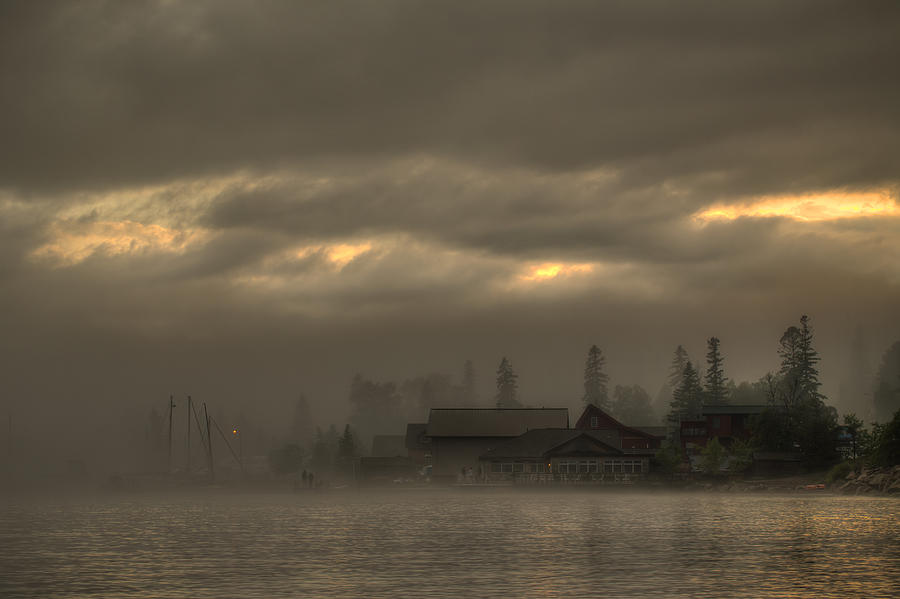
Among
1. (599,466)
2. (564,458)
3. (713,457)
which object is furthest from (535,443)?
(713,457)

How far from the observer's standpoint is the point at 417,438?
166 meters

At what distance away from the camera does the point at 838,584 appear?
3397cm

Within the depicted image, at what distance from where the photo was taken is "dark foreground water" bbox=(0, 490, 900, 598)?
112 feet

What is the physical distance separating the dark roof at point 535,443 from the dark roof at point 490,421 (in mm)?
7578

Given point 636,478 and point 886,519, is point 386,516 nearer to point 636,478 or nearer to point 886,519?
point 886,519

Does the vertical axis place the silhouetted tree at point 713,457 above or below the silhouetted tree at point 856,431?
below

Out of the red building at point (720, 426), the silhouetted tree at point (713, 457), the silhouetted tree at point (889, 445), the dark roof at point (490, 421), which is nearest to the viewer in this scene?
the silhouetted tree at point (889, 445)

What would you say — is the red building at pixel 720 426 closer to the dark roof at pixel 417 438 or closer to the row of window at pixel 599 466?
the row of window at pixel 599 466

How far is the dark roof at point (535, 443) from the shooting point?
13500 centimetres

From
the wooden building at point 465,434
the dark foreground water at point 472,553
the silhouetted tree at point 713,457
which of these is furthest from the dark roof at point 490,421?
the dark foreground water at point 472,553

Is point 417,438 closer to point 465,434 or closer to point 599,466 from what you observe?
point 465,434

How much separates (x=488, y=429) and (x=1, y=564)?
358 ft

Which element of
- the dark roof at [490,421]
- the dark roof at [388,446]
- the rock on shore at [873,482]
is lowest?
the rock on shore at [873,482]

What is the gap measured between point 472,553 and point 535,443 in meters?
93.4
